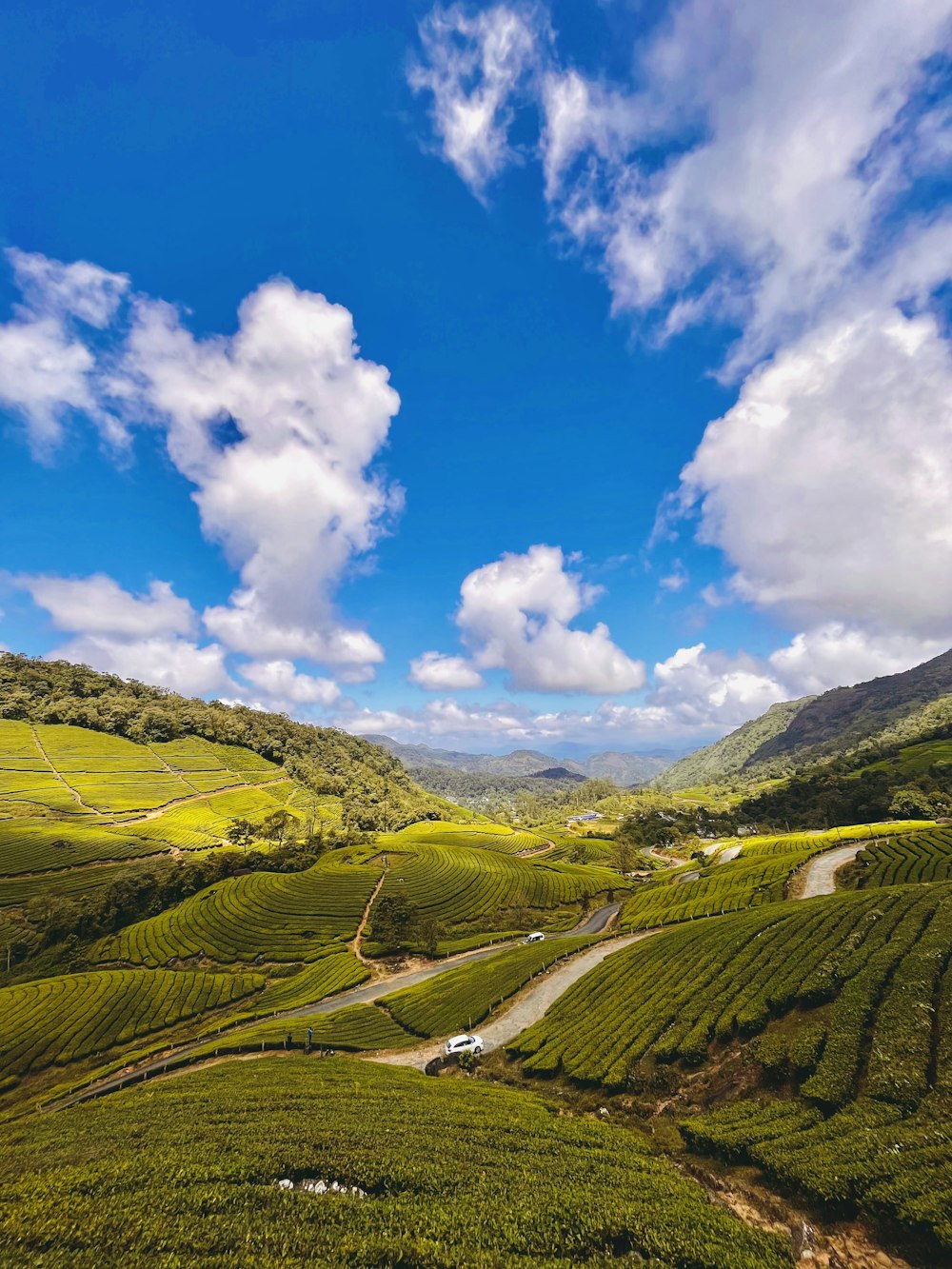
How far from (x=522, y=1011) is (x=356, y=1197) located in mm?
30469

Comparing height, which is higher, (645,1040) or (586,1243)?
(586,1243)

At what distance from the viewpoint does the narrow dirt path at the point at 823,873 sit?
58.3 m

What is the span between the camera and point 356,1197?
14141 millimetres

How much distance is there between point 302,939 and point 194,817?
77.2 m

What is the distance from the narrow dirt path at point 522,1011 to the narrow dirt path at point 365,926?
2986 centimetres

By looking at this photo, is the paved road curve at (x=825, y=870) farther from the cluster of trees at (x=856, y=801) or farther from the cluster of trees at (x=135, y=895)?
the cluster of trees at (x=135, y=895)

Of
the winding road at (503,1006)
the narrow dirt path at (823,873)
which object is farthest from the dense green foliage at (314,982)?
the narrow dirt path at (823,873)

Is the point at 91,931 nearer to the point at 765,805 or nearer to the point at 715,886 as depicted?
the point at 715,886

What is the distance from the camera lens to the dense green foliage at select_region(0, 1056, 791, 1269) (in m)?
11.6

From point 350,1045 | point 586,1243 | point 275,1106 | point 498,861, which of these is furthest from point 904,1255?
point 498,861

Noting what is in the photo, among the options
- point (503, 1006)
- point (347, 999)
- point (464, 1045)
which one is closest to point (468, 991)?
point (503, 1006)

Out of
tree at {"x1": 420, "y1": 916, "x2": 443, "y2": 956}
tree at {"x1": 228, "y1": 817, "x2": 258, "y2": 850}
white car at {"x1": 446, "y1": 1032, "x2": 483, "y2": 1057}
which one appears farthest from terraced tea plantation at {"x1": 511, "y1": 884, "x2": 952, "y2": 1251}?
tree at {"x1": 228, "y1": 817, "x2": 258, "y2": 850}

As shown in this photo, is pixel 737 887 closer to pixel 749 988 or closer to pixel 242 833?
pixel 749 988

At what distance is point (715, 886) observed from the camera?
68812 millimetres
